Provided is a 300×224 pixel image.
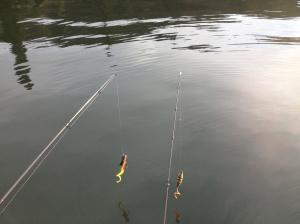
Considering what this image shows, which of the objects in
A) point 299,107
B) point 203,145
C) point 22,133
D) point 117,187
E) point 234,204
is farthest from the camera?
point 299,107

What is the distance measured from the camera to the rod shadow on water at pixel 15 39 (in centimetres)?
2496

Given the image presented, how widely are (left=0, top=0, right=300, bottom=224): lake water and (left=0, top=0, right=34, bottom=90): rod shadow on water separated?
208 mm

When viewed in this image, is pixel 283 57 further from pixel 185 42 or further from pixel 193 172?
pixel 193 172

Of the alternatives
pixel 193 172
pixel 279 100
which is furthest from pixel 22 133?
pixel 279 100

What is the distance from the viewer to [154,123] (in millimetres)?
17906

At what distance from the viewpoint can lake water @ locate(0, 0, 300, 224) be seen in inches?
483

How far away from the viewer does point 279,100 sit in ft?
66.2

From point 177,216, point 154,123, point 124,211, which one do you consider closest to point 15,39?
point 154,123

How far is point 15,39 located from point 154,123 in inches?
972

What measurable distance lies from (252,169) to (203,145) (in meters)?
2.66

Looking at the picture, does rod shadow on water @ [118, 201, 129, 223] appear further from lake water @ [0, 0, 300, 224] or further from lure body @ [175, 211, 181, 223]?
lure body @ [175, 211, 181, 223]

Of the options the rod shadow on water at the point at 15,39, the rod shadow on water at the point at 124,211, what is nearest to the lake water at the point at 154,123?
the rod shadow on water at the point at 124,211

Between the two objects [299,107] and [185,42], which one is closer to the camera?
[299,107]

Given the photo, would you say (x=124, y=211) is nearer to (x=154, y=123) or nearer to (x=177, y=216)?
(x=177, y=216)
